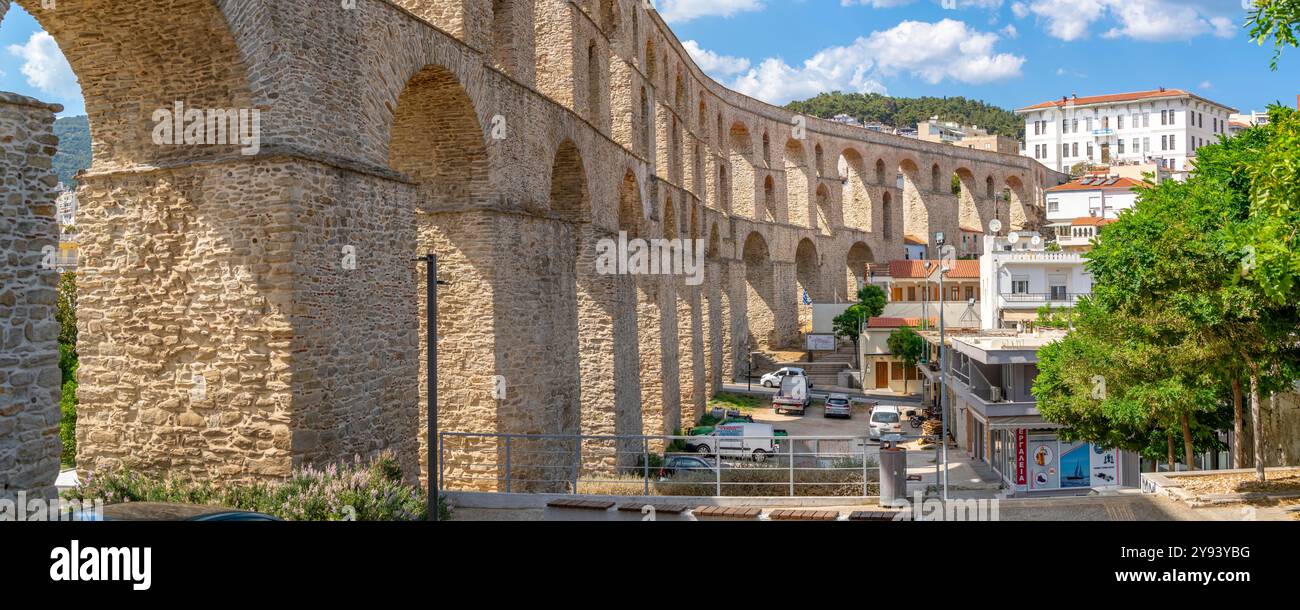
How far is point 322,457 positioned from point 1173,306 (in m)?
12.1

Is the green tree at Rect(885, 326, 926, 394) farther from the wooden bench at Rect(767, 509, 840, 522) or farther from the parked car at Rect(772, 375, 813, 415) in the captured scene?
the wooden bench at Rect(767, 509, 840, 522)

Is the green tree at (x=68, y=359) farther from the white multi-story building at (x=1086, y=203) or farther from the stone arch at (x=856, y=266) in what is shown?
the white multi-story building at (x=1086, y=203)

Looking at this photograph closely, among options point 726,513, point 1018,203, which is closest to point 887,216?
point 1018,203

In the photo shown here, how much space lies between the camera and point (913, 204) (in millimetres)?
74125

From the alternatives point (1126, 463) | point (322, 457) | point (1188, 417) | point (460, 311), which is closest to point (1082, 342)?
point (1188, 417)

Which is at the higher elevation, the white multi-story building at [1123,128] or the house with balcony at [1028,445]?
the white multi-story building at [1123,128]

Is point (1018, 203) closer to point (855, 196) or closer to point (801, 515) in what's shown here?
point (855, 196)

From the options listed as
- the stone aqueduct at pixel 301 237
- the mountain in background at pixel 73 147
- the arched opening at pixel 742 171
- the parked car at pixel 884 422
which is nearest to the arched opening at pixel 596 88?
the stone aqueduct at pixel 301 237

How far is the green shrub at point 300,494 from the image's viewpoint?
31.8ft

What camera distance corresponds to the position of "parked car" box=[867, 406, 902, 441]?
105 feet

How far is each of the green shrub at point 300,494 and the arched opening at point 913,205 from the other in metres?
66.7
